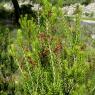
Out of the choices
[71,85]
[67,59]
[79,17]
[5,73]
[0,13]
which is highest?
[79,17]

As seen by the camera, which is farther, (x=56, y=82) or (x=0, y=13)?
(x=0, y=13)

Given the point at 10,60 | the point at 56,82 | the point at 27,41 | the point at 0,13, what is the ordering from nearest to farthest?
the point at 56,82, the point at 27,41, the point at 10,60, the point at 0,13

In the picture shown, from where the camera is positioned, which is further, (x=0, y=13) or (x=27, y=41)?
(x=0, y=13)

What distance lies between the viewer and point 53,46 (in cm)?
637

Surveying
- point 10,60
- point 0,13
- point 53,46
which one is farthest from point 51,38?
point 0,13

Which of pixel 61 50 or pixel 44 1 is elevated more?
pixel 44 1

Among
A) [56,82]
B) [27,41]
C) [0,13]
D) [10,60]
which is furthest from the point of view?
[0,13]

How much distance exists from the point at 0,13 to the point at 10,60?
77.0ft

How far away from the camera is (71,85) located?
20.7 feet

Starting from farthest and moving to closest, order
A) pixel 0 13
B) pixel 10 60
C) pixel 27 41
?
pixel 0 13 → pixel 10 60 → pixel 27 41

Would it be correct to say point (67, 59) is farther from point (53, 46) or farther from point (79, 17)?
point (79, 17)

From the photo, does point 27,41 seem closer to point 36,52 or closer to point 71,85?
point 36,52

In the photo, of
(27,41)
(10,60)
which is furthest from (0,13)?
(27,41)

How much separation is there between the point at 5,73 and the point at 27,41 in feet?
8.68
